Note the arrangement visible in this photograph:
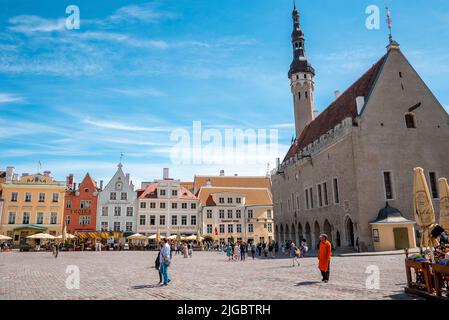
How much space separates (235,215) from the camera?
56.3m

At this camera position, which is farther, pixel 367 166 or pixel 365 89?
pixel 365 89

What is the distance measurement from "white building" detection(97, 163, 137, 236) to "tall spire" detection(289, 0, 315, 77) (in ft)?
98.1

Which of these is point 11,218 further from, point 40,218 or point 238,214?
point 238,214

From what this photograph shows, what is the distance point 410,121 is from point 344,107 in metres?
6.91

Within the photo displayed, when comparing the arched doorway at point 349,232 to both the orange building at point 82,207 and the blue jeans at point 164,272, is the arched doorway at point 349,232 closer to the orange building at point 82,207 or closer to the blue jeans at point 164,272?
the blue jeans at point 164,272

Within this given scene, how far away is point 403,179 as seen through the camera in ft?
96.5

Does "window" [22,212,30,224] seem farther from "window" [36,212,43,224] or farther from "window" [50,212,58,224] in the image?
"window" [50,212,58,224]

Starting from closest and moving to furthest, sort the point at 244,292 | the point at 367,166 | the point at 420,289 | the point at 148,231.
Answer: the point at 420,289 → the point at 244,292 → the point at 367,166 → the point at 148,231

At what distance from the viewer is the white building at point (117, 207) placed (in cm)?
5303

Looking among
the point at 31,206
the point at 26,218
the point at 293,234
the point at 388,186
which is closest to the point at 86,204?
the point at 31,206

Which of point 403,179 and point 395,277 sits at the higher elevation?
point 403,179
